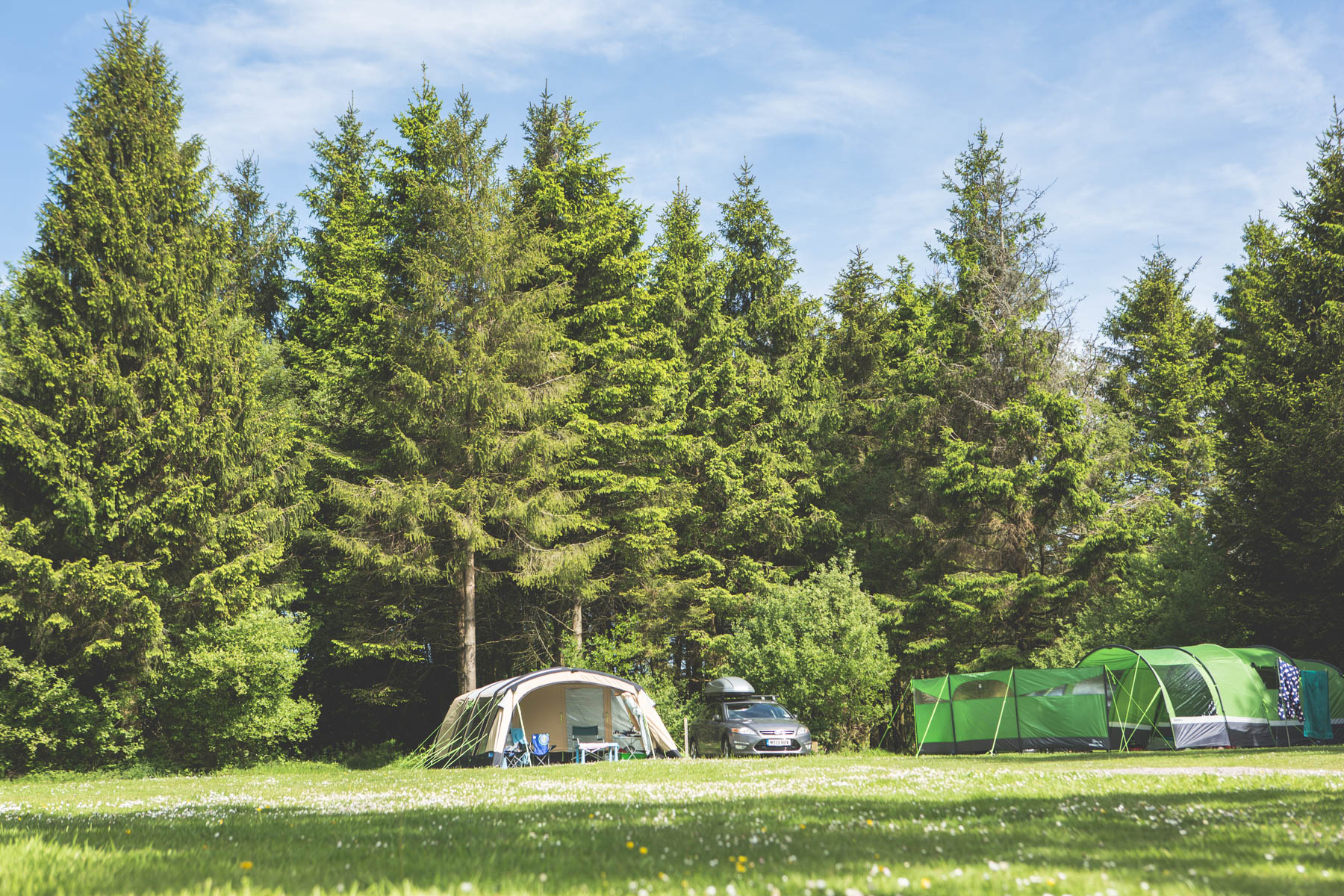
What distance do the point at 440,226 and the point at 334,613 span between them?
38.2 feet

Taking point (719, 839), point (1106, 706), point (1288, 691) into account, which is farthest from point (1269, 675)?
point (719, 839)

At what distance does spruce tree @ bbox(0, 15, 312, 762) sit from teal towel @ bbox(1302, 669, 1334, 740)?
23.1 meters

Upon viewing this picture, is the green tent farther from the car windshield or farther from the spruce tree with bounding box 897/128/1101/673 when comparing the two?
the spruce tree with bounding box 897/128/1101/673

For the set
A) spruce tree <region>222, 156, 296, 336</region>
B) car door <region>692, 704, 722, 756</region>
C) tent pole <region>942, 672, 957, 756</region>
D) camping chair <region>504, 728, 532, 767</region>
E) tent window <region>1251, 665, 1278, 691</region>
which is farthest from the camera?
spruce tree <region>222, 156, 296, 336</region>

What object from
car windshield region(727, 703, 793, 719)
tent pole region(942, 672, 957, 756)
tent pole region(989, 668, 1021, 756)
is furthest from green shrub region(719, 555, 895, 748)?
tent pole region(989, 668, 1021, 756)

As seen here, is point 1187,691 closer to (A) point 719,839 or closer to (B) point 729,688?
(B) point 729,688

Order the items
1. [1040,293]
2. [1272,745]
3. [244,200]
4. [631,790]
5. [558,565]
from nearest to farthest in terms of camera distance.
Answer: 1. [631,790]
2. [1272,745]
3. [558,565]
4. [1040,293]
5. [244,200]

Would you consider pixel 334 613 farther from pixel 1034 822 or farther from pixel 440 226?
pixel 1034 822

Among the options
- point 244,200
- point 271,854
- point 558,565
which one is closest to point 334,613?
point 558,565

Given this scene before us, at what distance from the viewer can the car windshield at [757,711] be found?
878 inches

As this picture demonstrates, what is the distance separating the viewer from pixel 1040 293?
93.5 ft

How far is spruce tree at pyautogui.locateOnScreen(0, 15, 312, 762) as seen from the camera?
19.2m

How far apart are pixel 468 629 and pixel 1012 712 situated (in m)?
13.7

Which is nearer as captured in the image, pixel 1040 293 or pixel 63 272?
pixel 63 272
